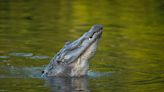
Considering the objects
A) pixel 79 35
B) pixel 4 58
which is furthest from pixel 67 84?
pixel 79 35

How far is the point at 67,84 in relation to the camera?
45.0 feet

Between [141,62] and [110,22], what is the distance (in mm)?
9349

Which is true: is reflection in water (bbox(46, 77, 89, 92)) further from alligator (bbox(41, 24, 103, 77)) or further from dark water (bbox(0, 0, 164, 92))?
alligator (bbox(41, 24, 103, 77))

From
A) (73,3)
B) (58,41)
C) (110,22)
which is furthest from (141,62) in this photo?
(73,3)

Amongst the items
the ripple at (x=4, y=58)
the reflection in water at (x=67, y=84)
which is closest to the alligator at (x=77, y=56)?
the reflection in water at (x=67, y=84)

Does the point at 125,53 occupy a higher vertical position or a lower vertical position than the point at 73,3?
lower

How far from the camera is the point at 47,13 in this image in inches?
1134

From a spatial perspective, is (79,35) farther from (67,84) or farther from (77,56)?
(67,84)

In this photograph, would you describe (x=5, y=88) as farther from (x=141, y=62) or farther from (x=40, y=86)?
(x=141, y=62)

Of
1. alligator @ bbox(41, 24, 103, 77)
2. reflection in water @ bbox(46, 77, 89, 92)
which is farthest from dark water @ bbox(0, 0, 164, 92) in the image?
Result: alligator @ bbox(41, 24, 103, 77)

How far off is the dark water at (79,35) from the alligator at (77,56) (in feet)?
0.72

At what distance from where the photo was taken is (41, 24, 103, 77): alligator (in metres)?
14.0

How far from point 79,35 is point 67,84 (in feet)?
25.5

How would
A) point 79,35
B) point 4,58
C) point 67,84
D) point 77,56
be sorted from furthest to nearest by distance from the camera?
point 79,35, point 4,58, point 77,56, point 67,84
